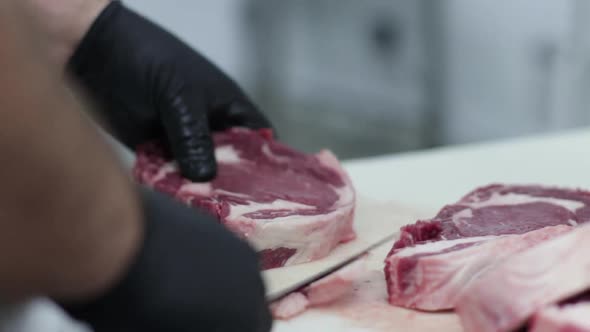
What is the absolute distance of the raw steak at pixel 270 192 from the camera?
1.64m

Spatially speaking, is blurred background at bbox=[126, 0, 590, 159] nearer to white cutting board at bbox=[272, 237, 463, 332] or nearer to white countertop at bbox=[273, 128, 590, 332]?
white countertop at bbox=[273, 128, 590, 332]

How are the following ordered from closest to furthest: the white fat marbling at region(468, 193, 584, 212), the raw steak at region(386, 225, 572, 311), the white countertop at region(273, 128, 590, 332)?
the raw steak at region(386, 225, 572, 311) < the white fat marbling at region(468, 193, 584, 212) < the white countertop at region(273, 128, 590, 332)

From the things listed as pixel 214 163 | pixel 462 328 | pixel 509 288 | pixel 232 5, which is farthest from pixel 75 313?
pixel 232 5

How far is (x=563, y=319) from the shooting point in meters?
1.15

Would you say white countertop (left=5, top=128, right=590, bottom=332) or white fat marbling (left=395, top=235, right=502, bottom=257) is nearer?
white fat marbling (left=395, top=235, right=502, bottom=257)

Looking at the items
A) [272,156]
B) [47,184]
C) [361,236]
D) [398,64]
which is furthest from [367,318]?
[398,64]

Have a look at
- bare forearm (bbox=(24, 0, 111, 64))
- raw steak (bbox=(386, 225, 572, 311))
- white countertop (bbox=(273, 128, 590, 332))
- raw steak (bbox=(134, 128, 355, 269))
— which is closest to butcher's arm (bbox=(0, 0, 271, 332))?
raw steak (bbox=(386, 225, 572, 311))

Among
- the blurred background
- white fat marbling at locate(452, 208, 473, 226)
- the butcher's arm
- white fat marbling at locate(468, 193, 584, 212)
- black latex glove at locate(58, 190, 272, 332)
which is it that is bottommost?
the blurred background

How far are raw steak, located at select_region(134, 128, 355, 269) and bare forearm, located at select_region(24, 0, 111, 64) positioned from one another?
0.27 m

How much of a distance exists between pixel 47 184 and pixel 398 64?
3646mm

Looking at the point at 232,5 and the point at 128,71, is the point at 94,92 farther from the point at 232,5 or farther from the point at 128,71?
the point at 232,5

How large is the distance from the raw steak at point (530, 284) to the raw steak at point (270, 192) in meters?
0.46

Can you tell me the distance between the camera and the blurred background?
3648 mm

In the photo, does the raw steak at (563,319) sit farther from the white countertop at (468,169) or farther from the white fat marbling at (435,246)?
the white countertop at (468,169)
